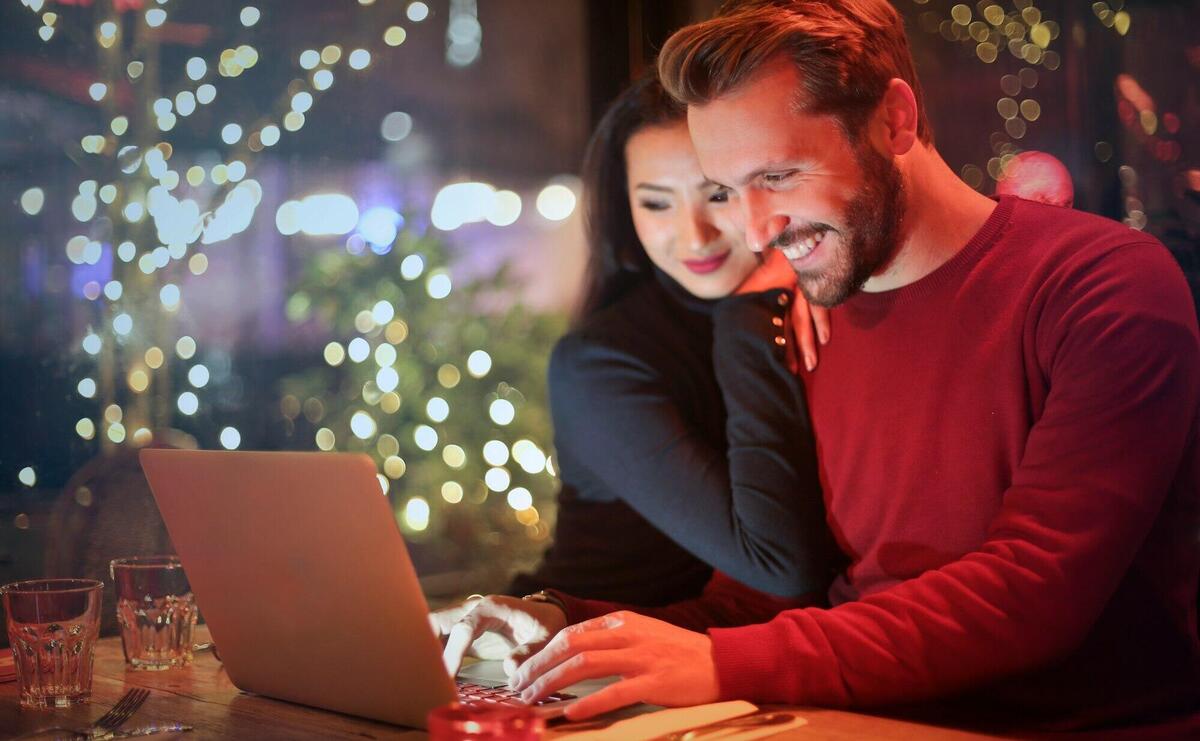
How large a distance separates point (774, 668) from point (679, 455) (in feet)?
2.50

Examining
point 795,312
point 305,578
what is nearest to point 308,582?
point 305,578

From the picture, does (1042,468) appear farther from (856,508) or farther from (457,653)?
(457,653)

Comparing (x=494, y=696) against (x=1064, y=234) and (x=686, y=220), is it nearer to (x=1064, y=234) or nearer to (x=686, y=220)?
(x=1064, y=234)

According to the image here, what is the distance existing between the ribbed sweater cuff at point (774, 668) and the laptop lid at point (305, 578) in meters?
0.33

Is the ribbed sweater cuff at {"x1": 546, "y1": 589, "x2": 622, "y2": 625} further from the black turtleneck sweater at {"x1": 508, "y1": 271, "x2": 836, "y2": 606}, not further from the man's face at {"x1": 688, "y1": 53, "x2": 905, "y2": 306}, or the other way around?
the man's face at {"x1": 688, "y1": 53, "x2": 905, "y2": 306}

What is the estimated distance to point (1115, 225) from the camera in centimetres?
151

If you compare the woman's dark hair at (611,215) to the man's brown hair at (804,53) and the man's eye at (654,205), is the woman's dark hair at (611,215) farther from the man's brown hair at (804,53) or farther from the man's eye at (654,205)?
the man's brown hair at (804,53)

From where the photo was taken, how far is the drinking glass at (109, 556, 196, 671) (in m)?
1.46

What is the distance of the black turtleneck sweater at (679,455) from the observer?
1.83m

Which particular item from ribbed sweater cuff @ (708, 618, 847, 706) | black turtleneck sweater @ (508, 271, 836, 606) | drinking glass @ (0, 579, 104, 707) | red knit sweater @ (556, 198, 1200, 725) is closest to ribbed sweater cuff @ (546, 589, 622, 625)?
red knit sweater @ (556, 198, 1200, 725)

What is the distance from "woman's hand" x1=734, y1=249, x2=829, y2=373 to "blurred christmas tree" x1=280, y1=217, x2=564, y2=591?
554 mm

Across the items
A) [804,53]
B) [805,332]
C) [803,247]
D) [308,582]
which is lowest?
[308,582]

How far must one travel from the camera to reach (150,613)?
1463mm

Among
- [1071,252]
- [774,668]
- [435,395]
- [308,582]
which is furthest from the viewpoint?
[435,395]
